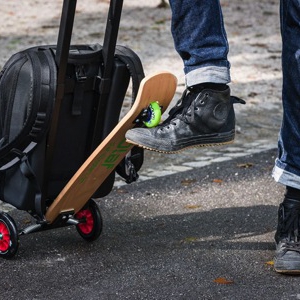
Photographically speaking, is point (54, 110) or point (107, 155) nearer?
→ point (54, 110)

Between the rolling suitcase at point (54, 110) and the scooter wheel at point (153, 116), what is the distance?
0.61ft

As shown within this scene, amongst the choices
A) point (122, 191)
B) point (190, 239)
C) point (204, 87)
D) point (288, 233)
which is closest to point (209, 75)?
point (204, 87)

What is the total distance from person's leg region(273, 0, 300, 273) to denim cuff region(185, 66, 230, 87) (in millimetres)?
253

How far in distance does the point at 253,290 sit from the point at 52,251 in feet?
3.12

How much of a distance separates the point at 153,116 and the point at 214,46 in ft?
1.20

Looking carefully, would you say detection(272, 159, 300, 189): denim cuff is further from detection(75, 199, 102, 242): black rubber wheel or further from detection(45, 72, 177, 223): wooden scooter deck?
detection(75, 199, 102, 242): black rubber wheel

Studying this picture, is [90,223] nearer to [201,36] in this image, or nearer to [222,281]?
[222,281]

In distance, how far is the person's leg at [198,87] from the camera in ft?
12.2

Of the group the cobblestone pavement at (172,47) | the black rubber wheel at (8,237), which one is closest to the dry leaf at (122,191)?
the cobblestone pavement at (172,47)

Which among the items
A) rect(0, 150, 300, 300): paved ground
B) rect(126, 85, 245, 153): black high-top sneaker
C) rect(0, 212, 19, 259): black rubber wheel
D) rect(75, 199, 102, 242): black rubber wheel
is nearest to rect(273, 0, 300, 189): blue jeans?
rect(126, 85, 245, 153): black high-top sneaker

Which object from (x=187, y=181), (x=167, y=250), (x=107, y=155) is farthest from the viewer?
(x=187, y=181)

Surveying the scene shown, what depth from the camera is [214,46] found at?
374 cm

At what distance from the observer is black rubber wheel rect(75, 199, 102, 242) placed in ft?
13.8

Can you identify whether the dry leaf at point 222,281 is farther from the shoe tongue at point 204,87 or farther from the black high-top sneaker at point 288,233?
the shoe tongue at point 204,87
